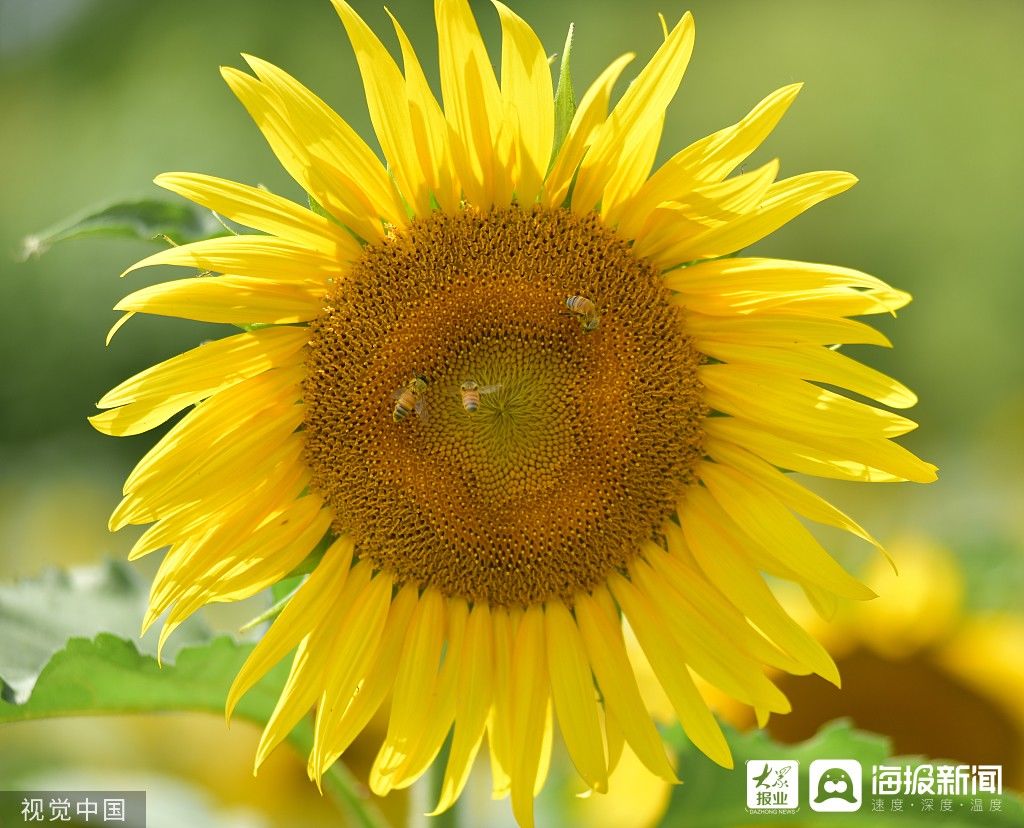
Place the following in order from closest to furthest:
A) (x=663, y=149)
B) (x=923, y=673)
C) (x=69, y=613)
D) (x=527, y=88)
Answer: (x=527, y=88) < (x=69, y=613) < (x=923, y=673) < (x=663, y=149)

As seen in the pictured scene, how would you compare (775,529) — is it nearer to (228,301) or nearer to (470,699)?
(470,699)

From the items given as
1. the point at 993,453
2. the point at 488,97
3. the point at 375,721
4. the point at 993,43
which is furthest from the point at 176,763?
the point at 993,43

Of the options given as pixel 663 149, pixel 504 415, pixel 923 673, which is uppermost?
pixel 663 149

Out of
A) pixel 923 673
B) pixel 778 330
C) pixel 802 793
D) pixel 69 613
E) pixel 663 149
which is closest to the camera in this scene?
pixel 778 330

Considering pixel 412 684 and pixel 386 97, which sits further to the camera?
pixel 412 684

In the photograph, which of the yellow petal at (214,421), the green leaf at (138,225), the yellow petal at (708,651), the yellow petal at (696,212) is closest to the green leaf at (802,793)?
the yellow petal at (708,651)

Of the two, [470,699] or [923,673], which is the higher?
[470,699]

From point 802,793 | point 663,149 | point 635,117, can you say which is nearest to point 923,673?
point 802,793

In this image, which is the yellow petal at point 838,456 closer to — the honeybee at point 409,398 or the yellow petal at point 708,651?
the yellow petal at point 708,651

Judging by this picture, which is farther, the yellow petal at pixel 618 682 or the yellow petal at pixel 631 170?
the yellow petal at pixel 618 682
